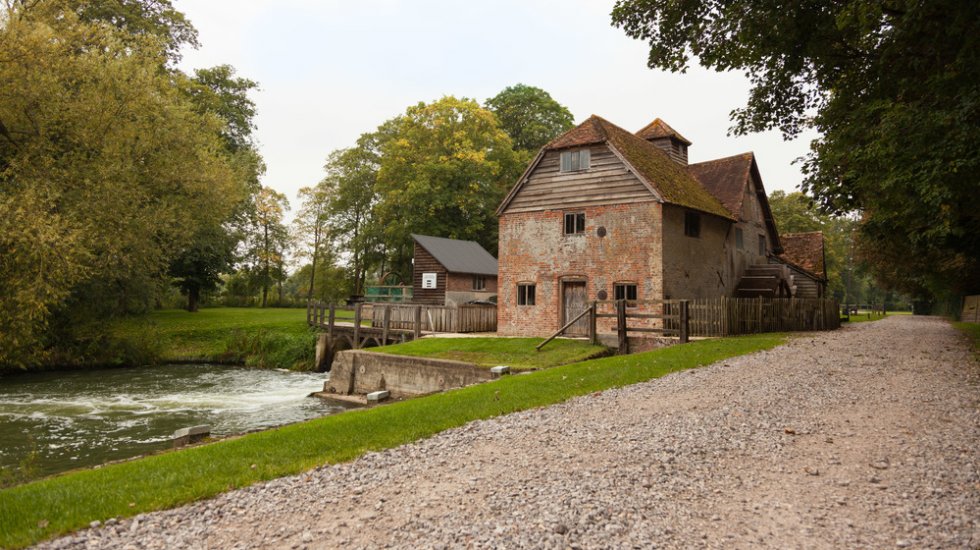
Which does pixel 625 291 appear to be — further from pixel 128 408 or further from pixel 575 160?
pixel 128 408

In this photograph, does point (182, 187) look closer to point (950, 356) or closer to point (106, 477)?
point (106, 477)

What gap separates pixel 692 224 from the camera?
82.2ft

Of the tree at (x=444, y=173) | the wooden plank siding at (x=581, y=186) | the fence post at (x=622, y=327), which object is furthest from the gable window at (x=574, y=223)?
the tree at (x=444, y=173)

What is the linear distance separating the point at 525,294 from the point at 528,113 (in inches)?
1355

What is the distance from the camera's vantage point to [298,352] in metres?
33.0

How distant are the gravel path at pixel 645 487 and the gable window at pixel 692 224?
50.3ft

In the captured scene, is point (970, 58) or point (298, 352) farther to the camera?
point (298, 352)

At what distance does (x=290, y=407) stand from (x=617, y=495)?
54.7 ft

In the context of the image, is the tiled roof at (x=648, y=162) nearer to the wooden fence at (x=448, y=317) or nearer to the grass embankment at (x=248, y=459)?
the wooden fence at (x=448, y=317)

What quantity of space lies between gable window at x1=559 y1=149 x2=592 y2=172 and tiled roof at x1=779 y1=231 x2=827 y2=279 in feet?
61.2

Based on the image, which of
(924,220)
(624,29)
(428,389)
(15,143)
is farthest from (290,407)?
(924,220)

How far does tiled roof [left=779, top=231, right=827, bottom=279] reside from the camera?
3597cm

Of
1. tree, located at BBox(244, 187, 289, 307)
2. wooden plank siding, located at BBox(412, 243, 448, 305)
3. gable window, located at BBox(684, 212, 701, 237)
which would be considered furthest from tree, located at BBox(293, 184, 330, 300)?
gable window, located at BBox(684, 212, 701, 237)

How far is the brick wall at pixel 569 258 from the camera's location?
22844 millimetres
